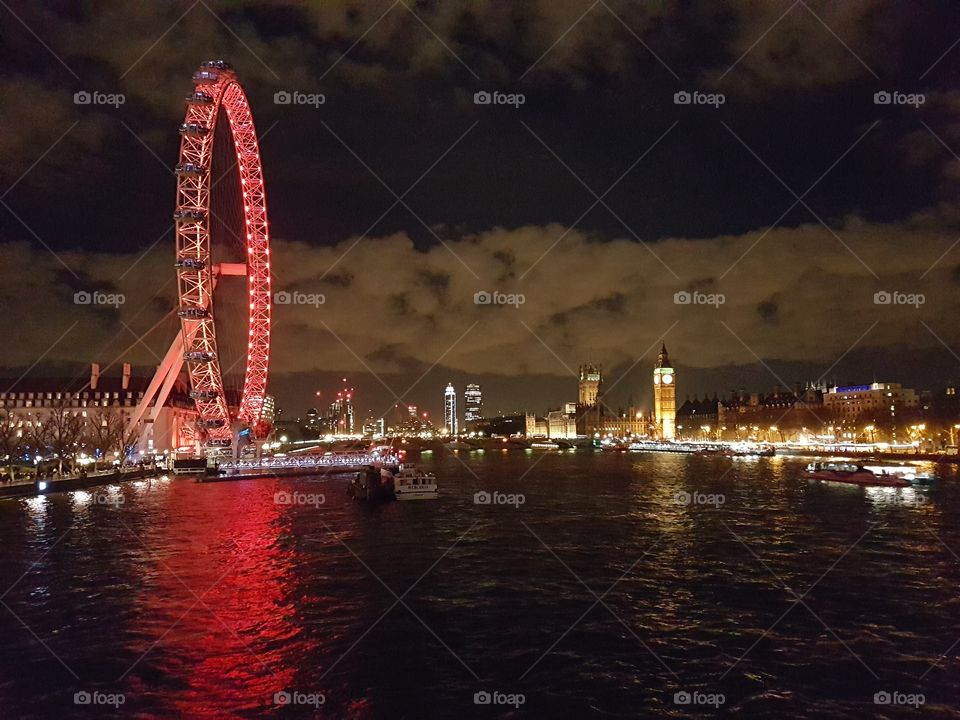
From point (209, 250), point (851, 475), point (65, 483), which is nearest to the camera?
point (65, 483)

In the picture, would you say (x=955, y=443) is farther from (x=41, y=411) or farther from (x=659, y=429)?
(x=41, y=411)

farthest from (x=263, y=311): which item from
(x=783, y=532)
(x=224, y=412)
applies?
(x=783, y=532)

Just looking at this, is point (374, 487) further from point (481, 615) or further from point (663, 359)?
point (663, 359)

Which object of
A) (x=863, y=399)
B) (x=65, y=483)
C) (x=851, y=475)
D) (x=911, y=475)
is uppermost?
(x=863, y=399)

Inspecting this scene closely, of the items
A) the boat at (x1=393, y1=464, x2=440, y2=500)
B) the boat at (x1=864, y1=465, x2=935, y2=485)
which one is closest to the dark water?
the boat at (x1=393, y1=464, x2=440, y2=500)

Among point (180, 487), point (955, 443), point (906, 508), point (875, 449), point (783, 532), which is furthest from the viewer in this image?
point (875, 449)

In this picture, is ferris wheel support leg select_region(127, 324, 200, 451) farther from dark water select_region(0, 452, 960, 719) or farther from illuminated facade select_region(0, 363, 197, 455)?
dark water select_region(0, 452, 960, 719)

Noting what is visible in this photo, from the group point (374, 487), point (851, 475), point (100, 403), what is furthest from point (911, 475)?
point (100, 403)

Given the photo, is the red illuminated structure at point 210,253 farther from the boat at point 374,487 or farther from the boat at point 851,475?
the boat at point 851,475
